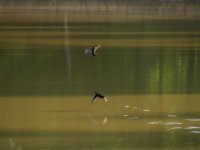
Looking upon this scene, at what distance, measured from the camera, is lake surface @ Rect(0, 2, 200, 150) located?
13.9 metres

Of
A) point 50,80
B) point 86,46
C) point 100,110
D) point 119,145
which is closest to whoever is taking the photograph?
point 119,145

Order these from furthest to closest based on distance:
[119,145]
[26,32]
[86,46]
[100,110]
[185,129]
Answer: [26,32] < [86,46] < [100,110] < [185,129] < [119,145]

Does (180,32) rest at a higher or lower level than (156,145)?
higher

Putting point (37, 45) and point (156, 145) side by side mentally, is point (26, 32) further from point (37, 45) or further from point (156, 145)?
point (156, 145)

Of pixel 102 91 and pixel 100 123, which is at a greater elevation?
pixel 102 91

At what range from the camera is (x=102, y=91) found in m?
19.7

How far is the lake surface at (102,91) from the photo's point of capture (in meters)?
13.9

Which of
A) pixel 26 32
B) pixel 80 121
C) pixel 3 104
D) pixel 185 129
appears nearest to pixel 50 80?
pixel 3 104

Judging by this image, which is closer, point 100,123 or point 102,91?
point 100,123

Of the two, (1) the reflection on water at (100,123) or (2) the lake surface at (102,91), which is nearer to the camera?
(1) the reflection on water at (100,123)

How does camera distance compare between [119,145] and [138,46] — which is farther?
[138,46]

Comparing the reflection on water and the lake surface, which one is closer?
the reflection on water

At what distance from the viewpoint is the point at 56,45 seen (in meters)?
33.5

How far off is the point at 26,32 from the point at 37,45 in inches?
324
